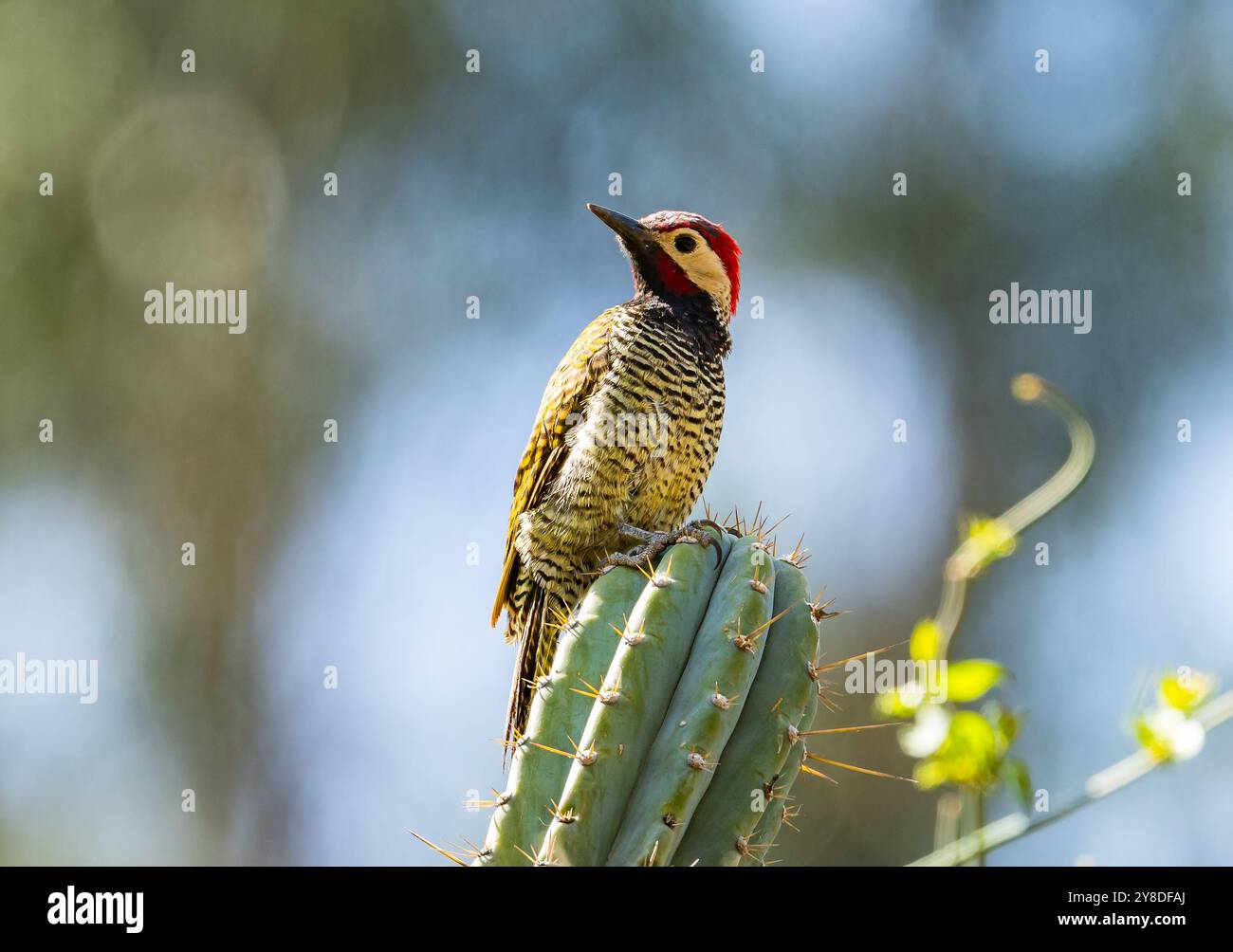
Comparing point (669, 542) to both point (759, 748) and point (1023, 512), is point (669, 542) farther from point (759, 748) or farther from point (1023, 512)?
point (1023, 512)

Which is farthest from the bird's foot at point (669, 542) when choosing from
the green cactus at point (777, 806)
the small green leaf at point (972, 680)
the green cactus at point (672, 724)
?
the small green leaf at point (972, 680)

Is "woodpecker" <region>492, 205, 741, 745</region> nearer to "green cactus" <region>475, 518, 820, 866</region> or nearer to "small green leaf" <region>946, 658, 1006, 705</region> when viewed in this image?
"green cactus" <region>475, 518, 820, 866</region>

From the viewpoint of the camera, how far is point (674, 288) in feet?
14.1

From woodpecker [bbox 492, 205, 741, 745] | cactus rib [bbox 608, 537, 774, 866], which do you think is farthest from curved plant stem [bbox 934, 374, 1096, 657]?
woodpecker [bbox 492, 205, 741, 745]

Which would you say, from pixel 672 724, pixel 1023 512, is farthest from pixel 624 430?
pixel 672 724

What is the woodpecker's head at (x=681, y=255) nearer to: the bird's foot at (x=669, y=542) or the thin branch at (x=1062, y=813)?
the bird's foot at (x=669, y=542)

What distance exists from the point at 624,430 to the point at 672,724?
160cm

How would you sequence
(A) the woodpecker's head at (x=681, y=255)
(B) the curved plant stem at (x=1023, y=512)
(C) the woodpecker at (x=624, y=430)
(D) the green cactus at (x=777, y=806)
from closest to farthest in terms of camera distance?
(D) the green cactus at (x=777, y=806), (B) the curved plant stem at (x=1023, y=512), (C) the woodpecker at (x=624, y=430), (A) the woodpecker's head at (x=681, y=255)

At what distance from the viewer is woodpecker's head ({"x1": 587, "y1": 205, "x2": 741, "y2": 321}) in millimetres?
4211

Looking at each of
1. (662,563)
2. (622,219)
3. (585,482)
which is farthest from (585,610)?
(622,219)

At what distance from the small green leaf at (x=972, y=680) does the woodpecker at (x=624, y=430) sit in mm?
1277

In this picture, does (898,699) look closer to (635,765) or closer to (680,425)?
(635,765)

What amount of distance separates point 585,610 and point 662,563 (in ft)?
0.77

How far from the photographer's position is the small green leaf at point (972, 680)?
2549 mm
